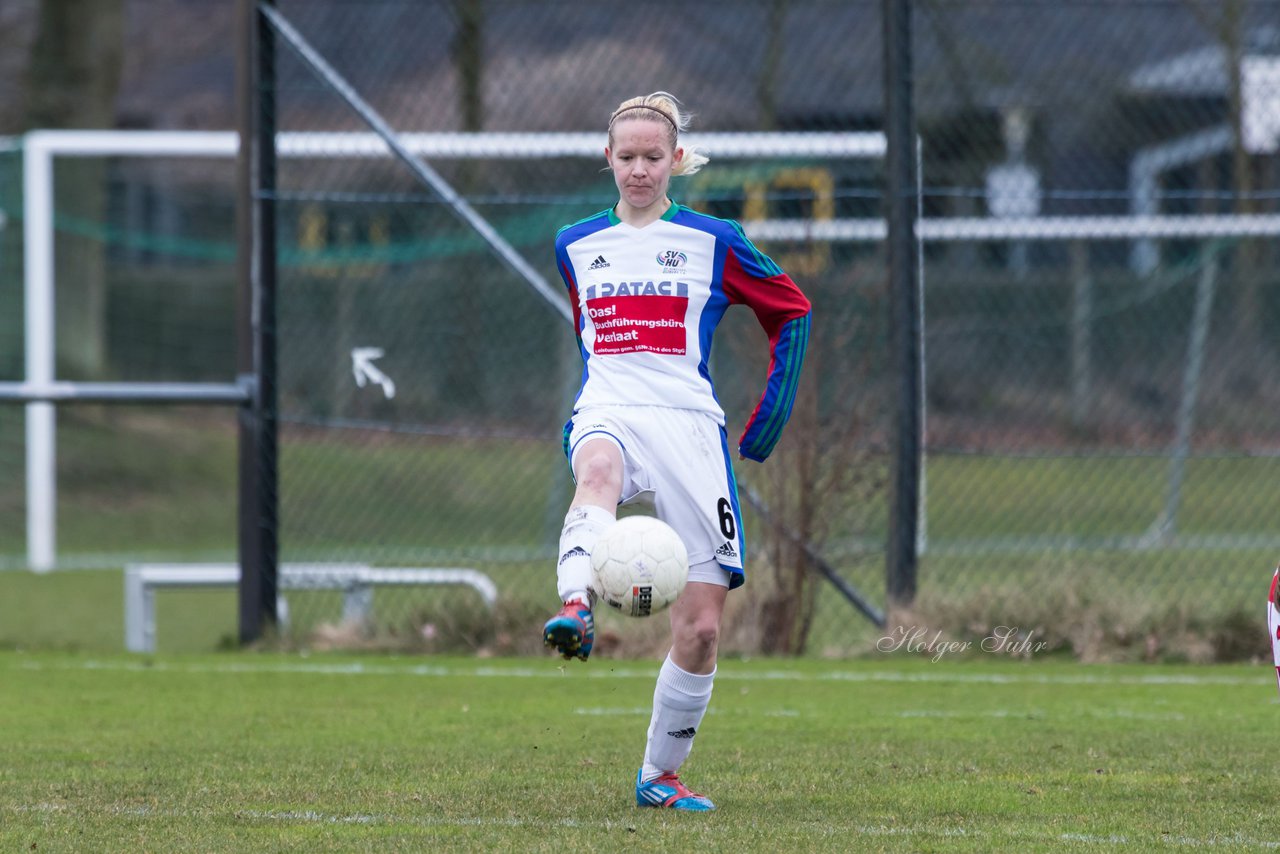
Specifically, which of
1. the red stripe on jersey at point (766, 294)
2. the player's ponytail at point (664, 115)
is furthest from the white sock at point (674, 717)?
A: the player's ponytail at point (664, 115)

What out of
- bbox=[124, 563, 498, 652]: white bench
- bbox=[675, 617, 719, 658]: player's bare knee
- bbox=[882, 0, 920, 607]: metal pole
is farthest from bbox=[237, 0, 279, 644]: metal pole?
bbox=[675, 617, 719, 658]: player's bare knee

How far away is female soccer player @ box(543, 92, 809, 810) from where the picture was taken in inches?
190

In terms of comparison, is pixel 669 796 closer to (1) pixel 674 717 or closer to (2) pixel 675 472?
(1) pixel 674 717

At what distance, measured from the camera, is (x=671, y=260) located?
4.98 m

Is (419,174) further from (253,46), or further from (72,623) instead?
(72,623)

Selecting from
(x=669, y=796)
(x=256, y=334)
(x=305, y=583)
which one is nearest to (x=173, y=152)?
(x=256, y=334)

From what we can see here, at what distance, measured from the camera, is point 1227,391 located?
47.9 ft

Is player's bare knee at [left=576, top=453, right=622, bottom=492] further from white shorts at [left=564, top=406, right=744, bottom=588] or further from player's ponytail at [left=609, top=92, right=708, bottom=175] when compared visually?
player's ponytail at [left=609, top=92, right=708, bottom=175]

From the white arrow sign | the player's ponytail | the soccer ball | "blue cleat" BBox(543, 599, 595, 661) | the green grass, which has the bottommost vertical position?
the green grass

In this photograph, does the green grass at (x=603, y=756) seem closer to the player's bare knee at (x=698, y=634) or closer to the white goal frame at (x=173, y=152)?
the player's bare knee at (x=698, y=634)

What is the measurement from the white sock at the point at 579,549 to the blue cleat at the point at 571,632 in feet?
0.31

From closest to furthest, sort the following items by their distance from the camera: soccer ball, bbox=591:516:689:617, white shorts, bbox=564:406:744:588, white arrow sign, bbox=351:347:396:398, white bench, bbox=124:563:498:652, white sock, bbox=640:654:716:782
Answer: soccer ball, bbox=591:516:689:617 → white shorts, bbox=564:406:744:588 → white sock, bbox=640:654:716:782 → white bench, bbox=124:563:498:652 → white arrow sign, bbox=351:347:396:398

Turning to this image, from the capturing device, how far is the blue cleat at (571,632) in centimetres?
421

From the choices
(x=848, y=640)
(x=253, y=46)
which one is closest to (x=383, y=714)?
(x=848, y=640)
